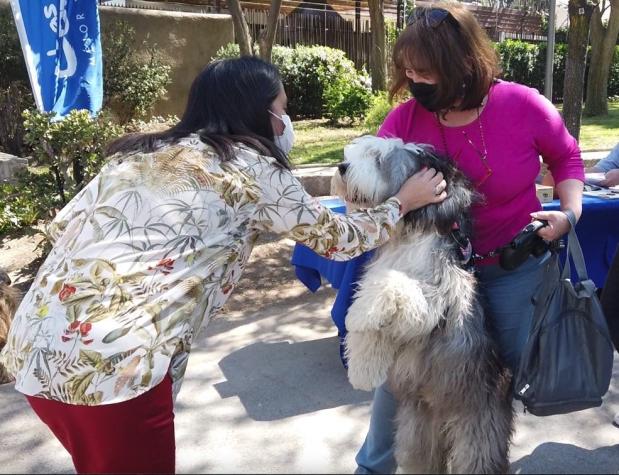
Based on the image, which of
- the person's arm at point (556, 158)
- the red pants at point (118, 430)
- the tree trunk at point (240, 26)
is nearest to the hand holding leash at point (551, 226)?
the person's arm at point (556, 158)

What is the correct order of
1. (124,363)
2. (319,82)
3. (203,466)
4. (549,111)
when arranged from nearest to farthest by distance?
(124,363) → (549,111) → (203,466) → (319,82)

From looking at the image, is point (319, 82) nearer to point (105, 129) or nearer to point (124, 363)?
point (105, 129)

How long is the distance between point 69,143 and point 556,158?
448cm

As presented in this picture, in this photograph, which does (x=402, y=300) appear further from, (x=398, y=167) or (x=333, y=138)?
(x=333, y=138)

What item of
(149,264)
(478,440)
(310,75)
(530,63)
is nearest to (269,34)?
(310,75)

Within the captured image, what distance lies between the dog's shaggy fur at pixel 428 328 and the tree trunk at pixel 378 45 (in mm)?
11379

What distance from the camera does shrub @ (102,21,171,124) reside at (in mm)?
10594

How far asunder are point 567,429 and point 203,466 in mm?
1882

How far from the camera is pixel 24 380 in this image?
1774 millimetres

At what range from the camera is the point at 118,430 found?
1.73 metres

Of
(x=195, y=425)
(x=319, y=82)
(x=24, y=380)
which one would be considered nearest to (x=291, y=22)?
(x=319, y=82)

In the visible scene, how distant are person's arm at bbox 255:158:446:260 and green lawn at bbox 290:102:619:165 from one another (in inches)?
247

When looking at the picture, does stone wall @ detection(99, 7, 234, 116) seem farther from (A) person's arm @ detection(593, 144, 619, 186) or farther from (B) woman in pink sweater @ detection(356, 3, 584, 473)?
(B) woman in pink sweater @ detection(356, 3, 584, 473)

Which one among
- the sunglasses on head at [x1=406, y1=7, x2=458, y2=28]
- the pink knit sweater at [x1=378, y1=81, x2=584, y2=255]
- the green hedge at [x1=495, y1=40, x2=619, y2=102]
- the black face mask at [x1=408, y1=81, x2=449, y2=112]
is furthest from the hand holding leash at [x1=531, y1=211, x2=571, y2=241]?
the green hedge at [x1=495, y1=40, x2=619, y2=102]
